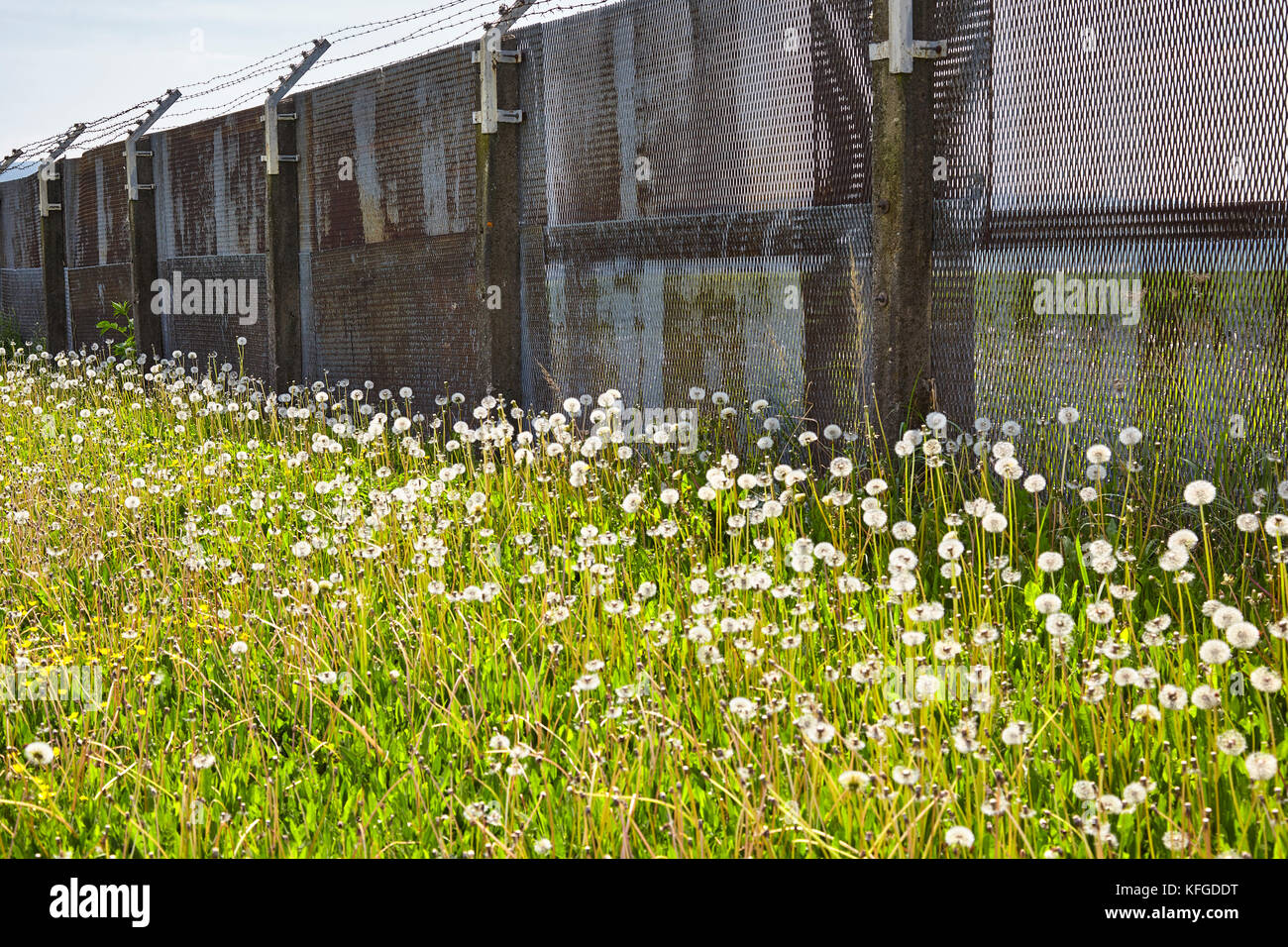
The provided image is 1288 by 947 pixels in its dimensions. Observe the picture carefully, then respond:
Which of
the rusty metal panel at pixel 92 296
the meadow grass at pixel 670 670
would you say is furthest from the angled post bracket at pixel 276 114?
the meadow grass at pixel 670 670

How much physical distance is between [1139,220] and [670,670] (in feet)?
9.30

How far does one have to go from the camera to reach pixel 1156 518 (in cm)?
466

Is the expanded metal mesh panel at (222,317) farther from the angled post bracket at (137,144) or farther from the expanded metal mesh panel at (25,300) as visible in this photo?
the expanded metal mesh panel at (25,300)

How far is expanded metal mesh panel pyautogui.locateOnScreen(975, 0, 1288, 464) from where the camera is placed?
15.0 ft

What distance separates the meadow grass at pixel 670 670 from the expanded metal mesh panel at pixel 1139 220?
0.23 m

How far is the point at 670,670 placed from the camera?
338 centimetres

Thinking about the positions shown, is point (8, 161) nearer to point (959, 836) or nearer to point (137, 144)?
point (137, 144)

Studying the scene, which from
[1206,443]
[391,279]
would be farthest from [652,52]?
[1206,443]

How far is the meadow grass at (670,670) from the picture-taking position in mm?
2570

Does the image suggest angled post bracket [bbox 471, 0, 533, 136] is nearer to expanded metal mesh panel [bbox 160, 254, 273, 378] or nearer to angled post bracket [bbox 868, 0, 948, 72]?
angled post bracket [bbox 868, 0, 948, 72]

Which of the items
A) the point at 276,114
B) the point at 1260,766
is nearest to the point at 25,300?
the point at 276,114

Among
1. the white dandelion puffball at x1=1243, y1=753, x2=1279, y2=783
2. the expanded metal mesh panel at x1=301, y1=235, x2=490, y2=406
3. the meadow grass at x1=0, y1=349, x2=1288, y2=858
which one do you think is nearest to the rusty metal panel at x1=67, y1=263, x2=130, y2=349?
the expanded metal mesh panel at x1=301, y1=235, x2=490, y2=406

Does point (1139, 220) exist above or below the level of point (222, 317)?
below
